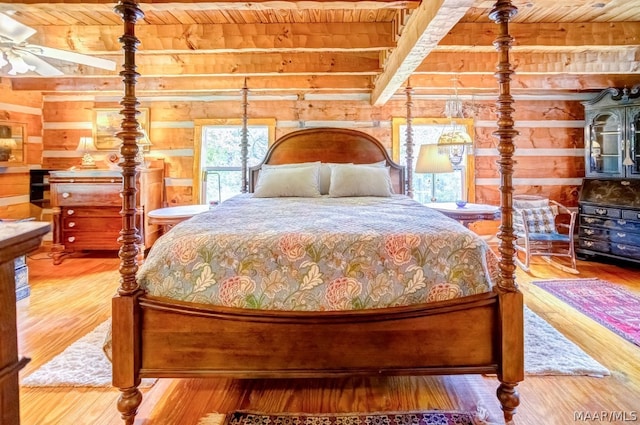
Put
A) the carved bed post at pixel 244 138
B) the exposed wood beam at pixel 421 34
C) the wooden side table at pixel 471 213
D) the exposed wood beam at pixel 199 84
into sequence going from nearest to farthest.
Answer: the exposed wood beam at pixel 421 34, the wooden side table at pixel 471 213, the carved bed post at pixel 244 138, the exposed wood beam at pixel 199 84

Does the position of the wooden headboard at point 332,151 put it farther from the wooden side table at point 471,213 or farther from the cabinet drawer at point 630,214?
the cabinet drawer at point 630,214

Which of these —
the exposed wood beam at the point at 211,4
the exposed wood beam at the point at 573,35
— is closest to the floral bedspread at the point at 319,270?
the exposed wood beam at the point at 211,4

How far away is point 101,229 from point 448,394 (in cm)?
441

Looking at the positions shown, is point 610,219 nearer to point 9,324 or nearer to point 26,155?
point 9,324

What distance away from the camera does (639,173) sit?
4.12 meters

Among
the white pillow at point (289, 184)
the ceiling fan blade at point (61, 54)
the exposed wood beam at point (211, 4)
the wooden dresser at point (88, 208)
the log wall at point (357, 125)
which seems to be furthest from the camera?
the log wall at point (357, 125)

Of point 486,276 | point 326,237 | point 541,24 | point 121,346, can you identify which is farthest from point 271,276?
point 541,24

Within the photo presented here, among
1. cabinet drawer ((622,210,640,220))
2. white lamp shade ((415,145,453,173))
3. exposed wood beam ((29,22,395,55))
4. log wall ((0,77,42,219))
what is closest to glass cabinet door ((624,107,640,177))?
cabinet drawer ((622,210,640,220))

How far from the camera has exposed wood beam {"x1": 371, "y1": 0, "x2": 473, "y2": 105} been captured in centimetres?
195

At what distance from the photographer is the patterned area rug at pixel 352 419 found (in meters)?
1.71

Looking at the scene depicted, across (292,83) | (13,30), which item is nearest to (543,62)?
(292,83)

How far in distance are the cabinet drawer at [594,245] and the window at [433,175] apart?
4.45ft

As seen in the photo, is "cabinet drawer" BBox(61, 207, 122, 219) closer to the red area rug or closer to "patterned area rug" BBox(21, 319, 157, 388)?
"patterned area rug" BBox(21, 319, 157, 388)

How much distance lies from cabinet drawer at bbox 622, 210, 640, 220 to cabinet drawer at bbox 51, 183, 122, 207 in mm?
5789
